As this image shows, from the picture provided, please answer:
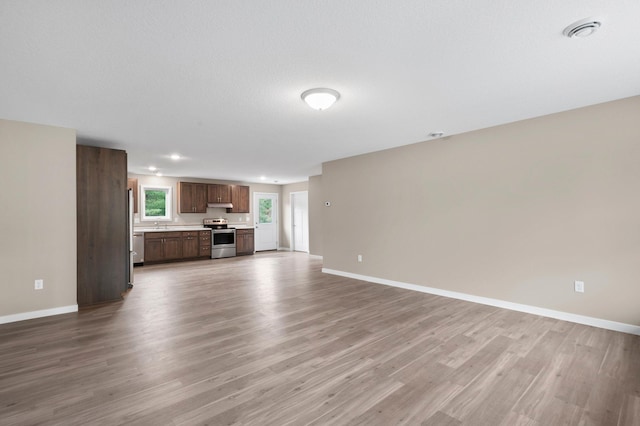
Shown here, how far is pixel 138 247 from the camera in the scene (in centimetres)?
747

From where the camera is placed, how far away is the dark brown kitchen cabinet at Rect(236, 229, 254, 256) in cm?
925

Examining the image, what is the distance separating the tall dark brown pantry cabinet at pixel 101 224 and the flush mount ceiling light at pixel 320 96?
3400 millimetres

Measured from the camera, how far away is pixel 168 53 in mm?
2145

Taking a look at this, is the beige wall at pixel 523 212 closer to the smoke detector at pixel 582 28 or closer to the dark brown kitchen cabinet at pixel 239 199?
the smoke detector at pixel 582 28

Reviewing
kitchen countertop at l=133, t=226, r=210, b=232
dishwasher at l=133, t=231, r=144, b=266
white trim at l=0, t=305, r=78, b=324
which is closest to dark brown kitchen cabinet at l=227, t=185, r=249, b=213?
kitchen countertop at l=133, t=226, r=210, b=232

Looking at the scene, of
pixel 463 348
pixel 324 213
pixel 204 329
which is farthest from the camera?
pixel 324 213

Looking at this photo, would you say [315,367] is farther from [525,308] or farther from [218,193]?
[218,193]

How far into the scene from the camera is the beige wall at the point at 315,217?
873 cm

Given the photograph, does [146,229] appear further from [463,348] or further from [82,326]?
[463,348]

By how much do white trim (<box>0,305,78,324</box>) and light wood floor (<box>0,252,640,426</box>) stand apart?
0.54 feet

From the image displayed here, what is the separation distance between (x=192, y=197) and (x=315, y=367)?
753 cm

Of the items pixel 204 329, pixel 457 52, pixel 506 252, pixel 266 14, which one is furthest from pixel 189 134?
pixel 506 252

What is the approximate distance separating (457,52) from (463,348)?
2.57m

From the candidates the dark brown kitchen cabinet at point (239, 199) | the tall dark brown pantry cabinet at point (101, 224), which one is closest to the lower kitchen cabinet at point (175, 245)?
the dark brown kitchen cabinet at point (239, 199)
